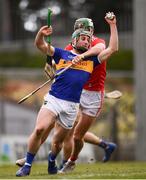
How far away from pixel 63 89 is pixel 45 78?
13.3 m

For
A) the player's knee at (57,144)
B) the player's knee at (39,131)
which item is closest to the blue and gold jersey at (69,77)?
the player's knee at (39,131)

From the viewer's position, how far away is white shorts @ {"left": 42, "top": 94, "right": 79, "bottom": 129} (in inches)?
609

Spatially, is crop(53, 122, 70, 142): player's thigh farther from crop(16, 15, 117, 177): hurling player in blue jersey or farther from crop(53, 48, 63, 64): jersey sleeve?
crop(53, 48, 63, 64): jersey sleeve

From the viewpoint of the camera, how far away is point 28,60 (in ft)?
118

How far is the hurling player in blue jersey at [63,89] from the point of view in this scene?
50.5 feet

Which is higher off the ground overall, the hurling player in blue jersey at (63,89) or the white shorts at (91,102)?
the hurling player in blue jersey at (63,89)

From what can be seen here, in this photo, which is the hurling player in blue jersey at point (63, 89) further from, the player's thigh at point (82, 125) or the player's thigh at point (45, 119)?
the player's thigh at point (82, 125)

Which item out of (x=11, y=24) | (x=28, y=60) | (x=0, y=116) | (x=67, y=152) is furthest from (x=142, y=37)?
(x=67, y=152)

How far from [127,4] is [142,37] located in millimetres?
7911

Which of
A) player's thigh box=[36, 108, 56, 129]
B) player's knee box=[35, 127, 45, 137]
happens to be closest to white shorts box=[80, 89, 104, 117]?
player's thigh box=[36, 108, 56, 129]

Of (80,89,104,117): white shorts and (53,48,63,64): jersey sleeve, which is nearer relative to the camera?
(53,48,63,64): jersey sleeve

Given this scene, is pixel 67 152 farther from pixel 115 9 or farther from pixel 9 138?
pixel 115 9

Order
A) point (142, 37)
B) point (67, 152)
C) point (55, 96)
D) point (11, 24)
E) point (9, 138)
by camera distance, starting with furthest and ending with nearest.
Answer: point (11, 24) < point (142, 37) < point (9, 138) < point (67, 152) < point (55, 96)

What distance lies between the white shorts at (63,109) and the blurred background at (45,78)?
10.3 metres
